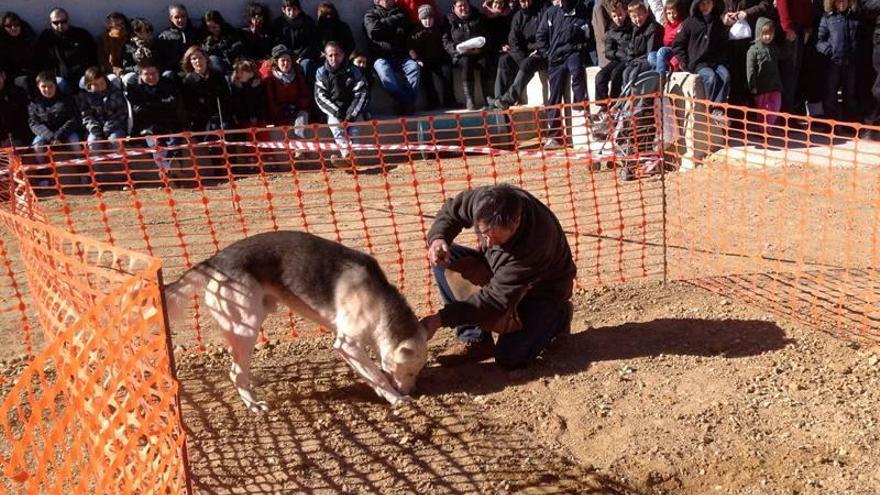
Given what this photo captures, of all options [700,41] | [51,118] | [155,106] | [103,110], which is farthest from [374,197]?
[700,41]

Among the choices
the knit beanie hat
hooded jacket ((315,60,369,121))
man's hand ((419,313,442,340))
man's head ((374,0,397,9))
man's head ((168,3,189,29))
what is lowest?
man's hand ((419,313,442,340))

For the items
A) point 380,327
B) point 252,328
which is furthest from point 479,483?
point 252,328

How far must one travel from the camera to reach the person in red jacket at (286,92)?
1351cm

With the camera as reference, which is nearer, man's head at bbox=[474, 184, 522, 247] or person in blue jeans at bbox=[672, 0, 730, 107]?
man's head at bbox=[474, 184, 522, 247]

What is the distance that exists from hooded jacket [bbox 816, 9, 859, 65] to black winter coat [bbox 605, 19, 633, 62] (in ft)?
8.77

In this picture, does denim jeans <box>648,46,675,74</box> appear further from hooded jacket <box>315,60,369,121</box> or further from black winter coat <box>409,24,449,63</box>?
hooded jacket <box>315,60,369,121</box>

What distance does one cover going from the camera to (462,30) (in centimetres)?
1464

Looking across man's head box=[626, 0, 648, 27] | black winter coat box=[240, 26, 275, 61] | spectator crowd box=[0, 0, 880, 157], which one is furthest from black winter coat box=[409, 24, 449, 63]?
man's head box=[626, 0, 648, 27]

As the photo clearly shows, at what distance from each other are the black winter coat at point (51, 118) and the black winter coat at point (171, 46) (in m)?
1.51

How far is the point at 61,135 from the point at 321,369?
799cm

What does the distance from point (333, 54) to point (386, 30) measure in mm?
1435

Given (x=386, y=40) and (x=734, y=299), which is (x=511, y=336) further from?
(x=386, y=40)

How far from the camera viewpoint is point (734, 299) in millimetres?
6777

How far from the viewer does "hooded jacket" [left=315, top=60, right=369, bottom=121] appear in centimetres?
1350
